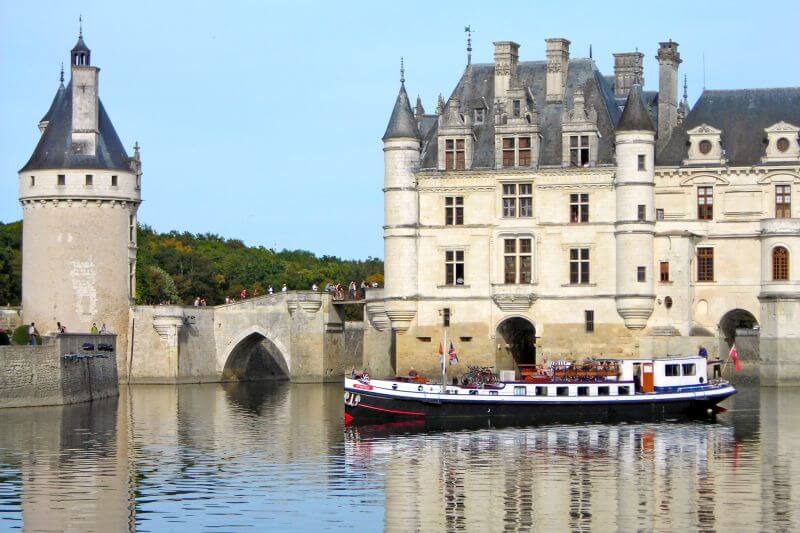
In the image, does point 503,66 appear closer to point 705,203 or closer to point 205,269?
point 705,203

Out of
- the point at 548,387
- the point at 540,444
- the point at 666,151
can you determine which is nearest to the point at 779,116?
the point at 666,151

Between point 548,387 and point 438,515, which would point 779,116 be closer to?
point 548,387

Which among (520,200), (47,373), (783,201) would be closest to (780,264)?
(783,201)

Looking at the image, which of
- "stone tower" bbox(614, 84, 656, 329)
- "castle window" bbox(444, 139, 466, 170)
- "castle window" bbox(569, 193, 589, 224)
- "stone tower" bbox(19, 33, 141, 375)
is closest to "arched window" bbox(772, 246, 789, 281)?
"stone tower" bbox(614, 84, 656, 329)

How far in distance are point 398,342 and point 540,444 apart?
24687 mm

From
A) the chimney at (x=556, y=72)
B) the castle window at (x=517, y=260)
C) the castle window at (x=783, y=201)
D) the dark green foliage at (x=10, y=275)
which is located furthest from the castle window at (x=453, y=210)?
the dark green foliage at (x=10, y=275)

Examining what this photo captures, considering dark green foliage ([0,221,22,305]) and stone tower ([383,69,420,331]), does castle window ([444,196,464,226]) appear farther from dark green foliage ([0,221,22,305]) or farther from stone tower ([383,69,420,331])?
dark green foliage ([0,221,22,305])

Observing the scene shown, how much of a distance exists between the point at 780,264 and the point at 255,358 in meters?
26.9

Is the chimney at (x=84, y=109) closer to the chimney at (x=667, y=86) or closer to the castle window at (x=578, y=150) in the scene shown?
the castle window at (x=578, y=150)

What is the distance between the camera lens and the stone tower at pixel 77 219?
244 ft

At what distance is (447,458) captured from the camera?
145 feet

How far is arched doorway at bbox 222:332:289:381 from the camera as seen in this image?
259ft

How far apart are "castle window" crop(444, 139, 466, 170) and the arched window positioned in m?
12.2

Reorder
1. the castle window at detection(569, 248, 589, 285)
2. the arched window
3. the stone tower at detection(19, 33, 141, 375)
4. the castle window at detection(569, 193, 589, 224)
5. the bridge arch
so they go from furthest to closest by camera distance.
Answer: the bridge arch → the stone tower at detection(19, 33, 141, 375) → the castle window at detection(569, 193, 589, 224) → the castle window at detection(569, 248, 589, 285) → the arched window
